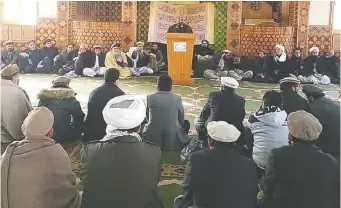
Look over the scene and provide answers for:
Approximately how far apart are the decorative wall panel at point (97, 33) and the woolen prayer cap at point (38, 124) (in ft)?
28.2

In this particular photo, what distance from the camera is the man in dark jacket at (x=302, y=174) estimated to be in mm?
2145

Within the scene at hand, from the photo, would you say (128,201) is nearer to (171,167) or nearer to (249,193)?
(249,193)

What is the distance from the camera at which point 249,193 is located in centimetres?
218

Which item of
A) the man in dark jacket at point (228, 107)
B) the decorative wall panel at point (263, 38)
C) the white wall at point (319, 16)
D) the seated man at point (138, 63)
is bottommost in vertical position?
the man in dark jacket at point (228, 107)

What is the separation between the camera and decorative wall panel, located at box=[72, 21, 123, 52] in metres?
10.7

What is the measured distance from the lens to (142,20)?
11281 millimetres

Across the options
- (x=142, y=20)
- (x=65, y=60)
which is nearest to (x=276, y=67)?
(x=142, y=20)

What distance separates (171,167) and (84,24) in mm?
7685

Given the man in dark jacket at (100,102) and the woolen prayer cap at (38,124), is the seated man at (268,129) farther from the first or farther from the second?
the woolen prayer cap at (38,124)

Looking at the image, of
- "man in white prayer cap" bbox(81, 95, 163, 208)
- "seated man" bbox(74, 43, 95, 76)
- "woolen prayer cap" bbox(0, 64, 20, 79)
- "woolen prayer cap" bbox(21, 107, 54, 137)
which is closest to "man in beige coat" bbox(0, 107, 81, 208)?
"woolen prayer cap" bbox(21, 107, 54, 137)

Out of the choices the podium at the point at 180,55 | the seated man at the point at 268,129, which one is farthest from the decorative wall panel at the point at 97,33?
the seated man at the point at 268,129

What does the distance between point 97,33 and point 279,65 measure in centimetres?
432

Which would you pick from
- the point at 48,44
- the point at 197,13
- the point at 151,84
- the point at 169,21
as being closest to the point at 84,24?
the point at 48,44

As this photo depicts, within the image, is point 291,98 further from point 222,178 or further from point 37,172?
point 37,172
